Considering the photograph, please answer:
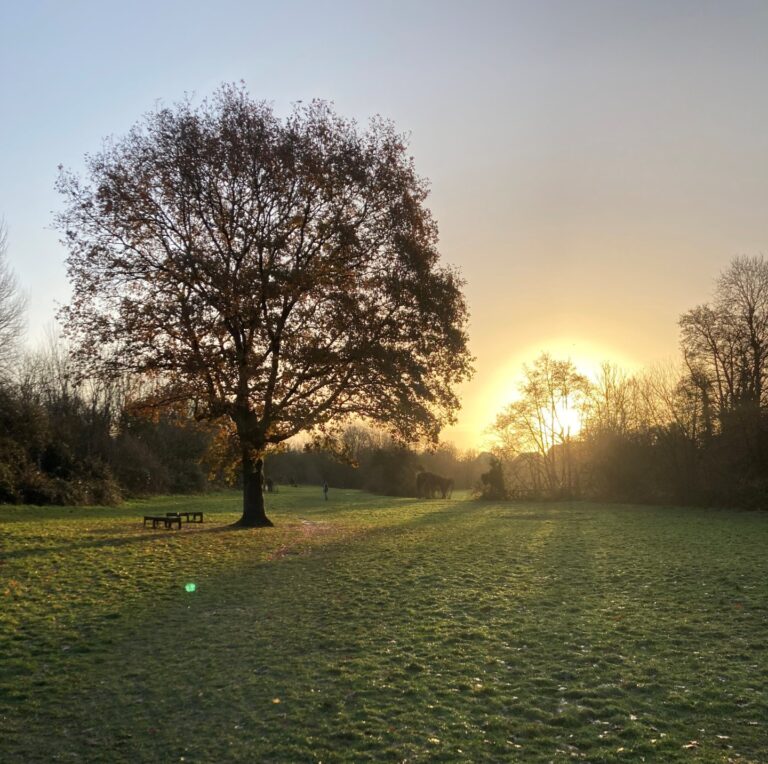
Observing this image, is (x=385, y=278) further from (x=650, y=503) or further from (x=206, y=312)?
(x=650, y=503)

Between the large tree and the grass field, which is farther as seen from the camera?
the large tree

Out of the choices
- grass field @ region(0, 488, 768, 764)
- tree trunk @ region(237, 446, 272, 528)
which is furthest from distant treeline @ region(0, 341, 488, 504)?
grass field @ region(0, 488, 768, 764)

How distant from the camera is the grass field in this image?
5.32 m

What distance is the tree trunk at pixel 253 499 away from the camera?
25.5 meters

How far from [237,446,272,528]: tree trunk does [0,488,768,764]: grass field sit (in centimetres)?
914

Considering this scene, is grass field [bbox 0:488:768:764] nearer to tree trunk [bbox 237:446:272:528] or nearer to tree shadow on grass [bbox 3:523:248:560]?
tree shadow on grass [bbox 3:523:248:560]

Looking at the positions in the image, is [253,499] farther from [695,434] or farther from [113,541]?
[695,434]

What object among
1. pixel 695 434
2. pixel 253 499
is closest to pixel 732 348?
pixel 695 434

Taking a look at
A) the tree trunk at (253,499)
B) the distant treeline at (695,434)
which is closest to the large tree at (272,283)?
the tree trunk at (253,499)

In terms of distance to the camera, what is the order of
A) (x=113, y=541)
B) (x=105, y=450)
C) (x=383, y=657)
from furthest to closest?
(x=105, y=450) < (x=113, y=541) < (x=383, y=657)

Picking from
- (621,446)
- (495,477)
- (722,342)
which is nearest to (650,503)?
(621,446)

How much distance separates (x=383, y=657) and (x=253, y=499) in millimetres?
18908

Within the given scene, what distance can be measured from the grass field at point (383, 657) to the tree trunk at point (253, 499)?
9143 millimetres

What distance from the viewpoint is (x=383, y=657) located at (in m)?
7.68
